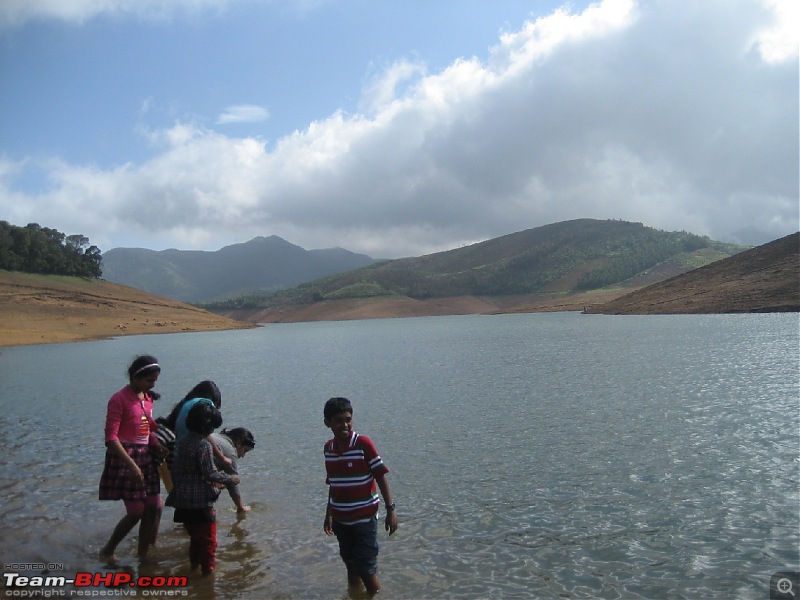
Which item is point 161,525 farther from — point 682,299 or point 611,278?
point 611,278

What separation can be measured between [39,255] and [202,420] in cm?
13115

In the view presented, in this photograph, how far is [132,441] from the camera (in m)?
6.93

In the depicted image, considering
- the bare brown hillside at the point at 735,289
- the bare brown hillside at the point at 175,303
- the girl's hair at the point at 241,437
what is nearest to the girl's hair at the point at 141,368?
the girl's hair at the point at 241,437

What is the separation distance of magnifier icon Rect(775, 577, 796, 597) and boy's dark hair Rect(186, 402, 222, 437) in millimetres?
6231

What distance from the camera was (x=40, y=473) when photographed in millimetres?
12656

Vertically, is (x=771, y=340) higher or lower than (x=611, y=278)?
lower

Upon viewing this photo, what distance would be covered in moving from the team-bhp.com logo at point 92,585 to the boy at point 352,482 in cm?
242

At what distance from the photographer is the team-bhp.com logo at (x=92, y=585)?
6840 mm

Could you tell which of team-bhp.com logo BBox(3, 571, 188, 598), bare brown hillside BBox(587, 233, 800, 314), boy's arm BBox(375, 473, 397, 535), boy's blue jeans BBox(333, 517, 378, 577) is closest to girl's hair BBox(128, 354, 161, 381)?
team-bhp.com logo BBox(3, 571, 188, 598)

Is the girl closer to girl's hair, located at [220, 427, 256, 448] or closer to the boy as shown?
girl's hair, located at [220, 427, 256, 448]

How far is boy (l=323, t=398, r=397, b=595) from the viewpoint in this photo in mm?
5770

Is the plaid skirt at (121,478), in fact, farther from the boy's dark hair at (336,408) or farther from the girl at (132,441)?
the boy's dark hair at (336,408)

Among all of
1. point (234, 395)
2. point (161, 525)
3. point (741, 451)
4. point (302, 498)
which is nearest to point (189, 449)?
point (161, 525)

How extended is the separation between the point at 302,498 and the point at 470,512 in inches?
122
